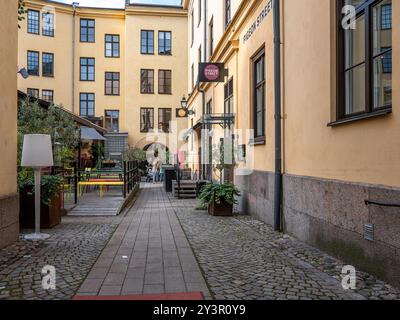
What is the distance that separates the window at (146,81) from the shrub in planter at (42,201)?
91.8ft

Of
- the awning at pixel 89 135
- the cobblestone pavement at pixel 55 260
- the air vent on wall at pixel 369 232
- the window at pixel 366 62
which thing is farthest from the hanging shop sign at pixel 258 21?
the awning at pixel 89 135

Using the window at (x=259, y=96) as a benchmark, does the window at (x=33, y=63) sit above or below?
above

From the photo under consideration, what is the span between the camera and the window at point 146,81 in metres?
36.4

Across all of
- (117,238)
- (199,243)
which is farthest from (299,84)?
(117,238)

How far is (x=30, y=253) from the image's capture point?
6.43 m

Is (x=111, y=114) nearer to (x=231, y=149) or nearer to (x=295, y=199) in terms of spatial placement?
(x=231, y=149)

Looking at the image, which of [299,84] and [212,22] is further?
[212,22]

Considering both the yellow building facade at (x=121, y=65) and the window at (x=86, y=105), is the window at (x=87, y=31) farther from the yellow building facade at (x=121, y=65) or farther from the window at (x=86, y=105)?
the window at (x=86, y=105)

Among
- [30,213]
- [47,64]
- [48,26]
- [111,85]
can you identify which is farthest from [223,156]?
[48,26]

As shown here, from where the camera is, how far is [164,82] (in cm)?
3672

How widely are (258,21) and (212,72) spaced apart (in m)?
4.00

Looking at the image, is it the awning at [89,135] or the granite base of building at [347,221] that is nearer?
the granite base of building at [347,221]

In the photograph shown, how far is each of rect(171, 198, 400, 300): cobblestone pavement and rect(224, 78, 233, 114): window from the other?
20.3 feet
